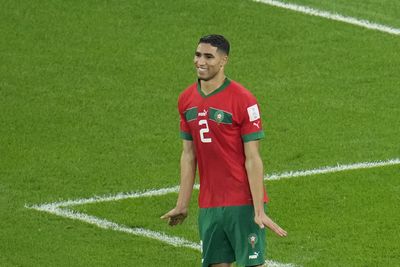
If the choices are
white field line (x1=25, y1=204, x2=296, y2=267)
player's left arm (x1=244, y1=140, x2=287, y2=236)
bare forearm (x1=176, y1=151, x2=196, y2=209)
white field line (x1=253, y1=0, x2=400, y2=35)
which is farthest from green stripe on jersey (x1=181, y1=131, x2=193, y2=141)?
white field line (x1=253, y1=0, x2=400, y2=35)

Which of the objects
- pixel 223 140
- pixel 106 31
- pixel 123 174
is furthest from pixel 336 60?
pixel 223 140

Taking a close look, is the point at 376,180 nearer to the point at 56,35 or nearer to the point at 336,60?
the point at 336,60

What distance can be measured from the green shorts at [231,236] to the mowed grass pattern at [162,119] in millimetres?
1933

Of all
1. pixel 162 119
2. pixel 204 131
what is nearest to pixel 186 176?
pixel 204 131

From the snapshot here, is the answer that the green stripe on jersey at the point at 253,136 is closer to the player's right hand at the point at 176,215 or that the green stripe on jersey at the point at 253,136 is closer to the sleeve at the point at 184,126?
the sleeve at the point at 184,126

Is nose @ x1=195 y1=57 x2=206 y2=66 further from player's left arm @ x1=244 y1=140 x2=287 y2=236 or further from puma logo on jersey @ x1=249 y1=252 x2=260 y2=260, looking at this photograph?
puma logo on jersey @ x1=249 y1=252 x2=260 y2=260

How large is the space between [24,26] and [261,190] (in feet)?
32.2

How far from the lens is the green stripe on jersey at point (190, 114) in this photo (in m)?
10.8

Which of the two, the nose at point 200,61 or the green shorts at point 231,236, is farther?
the green shorts at point 231,236

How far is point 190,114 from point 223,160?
0.40 metres

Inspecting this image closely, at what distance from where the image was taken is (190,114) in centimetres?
1084

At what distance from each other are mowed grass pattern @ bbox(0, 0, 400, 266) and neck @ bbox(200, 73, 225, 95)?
2491mm

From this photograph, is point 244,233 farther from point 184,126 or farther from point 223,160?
point 184,126

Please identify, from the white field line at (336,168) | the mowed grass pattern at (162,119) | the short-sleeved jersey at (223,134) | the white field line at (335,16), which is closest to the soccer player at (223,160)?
the short-sleeved jersey at (223,134)
